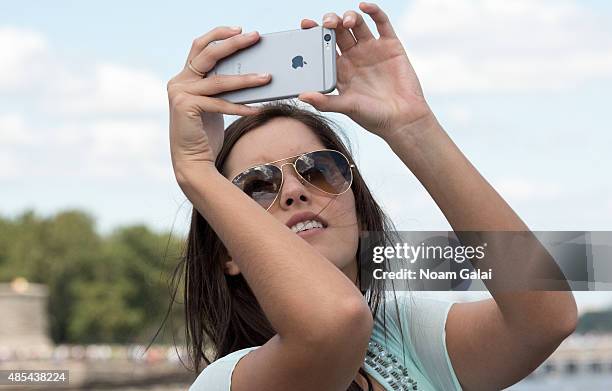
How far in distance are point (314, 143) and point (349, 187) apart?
0.65 ft

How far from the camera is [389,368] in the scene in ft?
7.04

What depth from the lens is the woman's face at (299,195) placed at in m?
2.16

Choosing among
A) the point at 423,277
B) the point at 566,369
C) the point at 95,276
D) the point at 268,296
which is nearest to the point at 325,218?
the point at 423,277

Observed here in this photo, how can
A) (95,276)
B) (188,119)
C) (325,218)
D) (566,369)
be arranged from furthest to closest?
(566,369), (95,276), (325,218), (188,119)

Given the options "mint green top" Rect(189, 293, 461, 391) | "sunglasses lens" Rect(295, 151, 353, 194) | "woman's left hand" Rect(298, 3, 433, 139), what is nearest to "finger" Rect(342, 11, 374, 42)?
"woman's left hand" Rect(298, 3, 433, 139)

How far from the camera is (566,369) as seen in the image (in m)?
69.2

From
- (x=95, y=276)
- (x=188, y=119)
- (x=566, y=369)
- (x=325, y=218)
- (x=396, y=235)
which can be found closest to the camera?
(x=188, y=119)

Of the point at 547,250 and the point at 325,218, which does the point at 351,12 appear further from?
the point at 547,250

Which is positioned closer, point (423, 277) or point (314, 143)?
point (423, 277)

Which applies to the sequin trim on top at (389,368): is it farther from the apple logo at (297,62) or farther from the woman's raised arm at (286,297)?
the apple logo at (297,62)

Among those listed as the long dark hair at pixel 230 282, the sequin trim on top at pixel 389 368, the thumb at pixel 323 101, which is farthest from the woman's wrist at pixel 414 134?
the sequin trim on top at pixel 389 368

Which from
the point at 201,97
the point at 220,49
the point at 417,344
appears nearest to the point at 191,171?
the point at 201,97

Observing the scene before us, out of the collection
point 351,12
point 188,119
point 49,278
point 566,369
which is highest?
point 351,12

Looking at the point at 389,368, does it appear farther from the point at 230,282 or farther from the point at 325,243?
the point at 230,282
